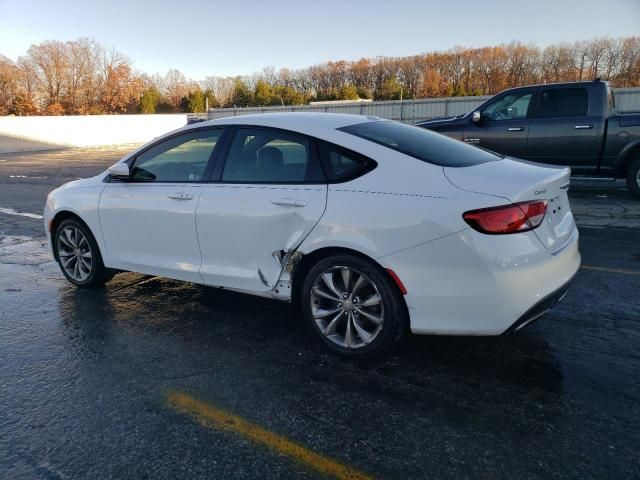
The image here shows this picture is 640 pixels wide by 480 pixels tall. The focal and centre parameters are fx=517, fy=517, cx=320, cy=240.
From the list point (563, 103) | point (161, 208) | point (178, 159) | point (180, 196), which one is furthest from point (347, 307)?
point (563, 103)

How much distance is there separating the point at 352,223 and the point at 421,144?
891mm

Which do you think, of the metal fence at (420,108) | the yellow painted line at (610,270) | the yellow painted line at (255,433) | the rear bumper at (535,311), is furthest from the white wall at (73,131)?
the rear bumper at (535,311)

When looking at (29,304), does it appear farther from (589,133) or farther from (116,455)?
(589,133)

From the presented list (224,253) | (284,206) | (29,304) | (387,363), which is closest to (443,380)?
(387,363)

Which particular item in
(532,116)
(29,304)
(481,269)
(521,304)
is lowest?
(29,304)

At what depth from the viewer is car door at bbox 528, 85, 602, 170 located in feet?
29.9

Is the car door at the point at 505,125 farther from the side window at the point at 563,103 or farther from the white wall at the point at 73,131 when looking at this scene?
the white wall at the point at 73,131

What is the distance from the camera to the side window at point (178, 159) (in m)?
4.23

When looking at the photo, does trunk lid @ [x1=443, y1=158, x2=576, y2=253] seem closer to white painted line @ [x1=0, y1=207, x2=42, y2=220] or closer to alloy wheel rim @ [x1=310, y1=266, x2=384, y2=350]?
alloy wheel rim @ [x1=310, y1=266, x2=384, y2=350]

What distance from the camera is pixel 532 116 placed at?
957cm

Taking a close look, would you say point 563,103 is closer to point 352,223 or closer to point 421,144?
point 421,144

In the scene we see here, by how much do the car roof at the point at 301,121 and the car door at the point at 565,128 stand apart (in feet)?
20.9

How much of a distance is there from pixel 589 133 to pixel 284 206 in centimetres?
757

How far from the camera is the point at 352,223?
3.30 m
